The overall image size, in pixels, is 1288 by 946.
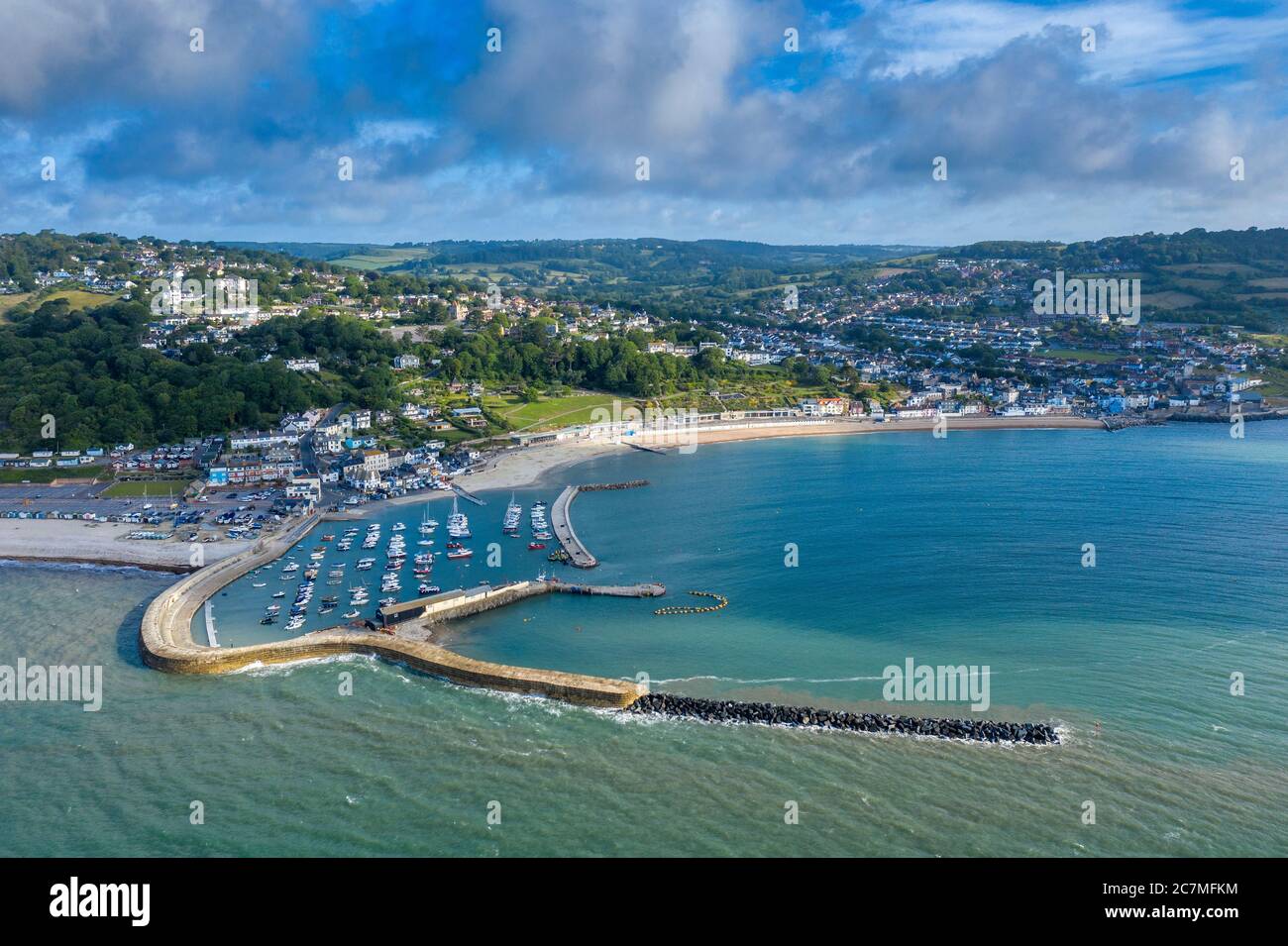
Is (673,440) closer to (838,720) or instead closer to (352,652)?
(352,652)

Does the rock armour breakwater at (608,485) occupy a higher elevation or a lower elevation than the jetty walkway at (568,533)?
higher

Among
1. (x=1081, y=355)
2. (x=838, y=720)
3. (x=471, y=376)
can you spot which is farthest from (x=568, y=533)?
(x=1081, y=355)

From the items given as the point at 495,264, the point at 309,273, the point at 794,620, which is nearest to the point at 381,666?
the point at 794,620

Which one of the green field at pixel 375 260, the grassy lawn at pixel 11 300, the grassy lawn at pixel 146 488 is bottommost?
the grassy lawn at pixel 146 488

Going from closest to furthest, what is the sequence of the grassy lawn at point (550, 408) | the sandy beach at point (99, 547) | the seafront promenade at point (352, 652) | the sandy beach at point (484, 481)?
the seafront promenade at point (352, 652)
the sandy beach at point (99, 547)
the sandy beach at point (484, 481)
the grassy lawn at point (550, 408)

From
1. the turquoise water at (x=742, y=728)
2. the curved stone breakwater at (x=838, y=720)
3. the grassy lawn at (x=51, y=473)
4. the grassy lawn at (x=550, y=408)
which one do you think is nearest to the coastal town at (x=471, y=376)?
the grassy lawn at (x=51, y=473)

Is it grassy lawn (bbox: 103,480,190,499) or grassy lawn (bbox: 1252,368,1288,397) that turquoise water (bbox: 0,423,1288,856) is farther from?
grassy lawn (bbox: 1252,368,1288,397)

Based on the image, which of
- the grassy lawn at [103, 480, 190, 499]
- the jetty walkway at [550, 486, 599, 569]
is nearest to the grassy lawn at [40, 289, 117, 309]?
the grassy lawn at [103, 480, 190, 499]

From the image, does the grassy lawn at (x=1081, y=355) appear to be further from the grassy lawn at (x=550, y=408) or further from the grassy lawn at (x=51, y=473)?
the grassy lawn at (x=51, y=473)
